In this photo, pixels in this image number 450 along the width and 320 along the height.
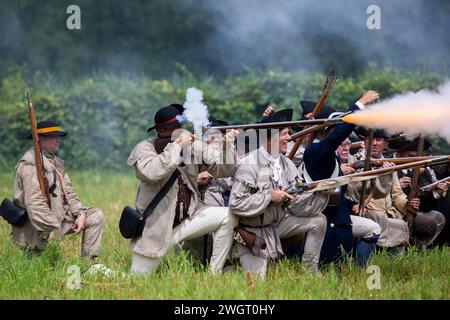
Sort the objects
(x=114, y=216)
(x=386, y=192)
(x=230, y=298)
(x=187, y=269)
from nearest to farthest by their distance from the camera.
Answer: (x=230, y=298), (x=187, y=269), (x=386, y=192), (x=114, y=216)

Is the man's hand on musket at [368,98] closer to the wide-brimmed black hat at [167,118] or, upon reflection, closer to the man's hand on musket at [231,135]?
the man's hand on musket at [231,135]

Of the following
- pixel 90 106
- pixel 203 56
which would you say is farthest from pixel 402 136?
pixel 203 56

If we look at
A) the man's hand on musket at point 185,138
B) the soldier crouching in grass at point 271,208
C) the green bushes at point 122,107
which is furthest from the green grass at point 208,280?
the green bushes at point 122,107

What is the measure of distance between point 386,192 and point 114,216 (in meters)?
3.80

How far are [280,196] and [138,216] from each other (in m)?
1.18

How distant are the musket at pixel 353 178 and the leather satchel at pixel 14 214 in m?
2.44

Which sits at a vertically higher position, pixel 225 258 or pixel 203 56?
pixel 203 56

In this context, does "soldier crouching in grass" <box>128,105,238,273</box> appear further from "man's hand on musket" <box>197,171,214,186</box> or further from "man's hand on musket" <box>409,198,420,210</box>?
"man's hand on musket" <box>409,198,420,210</box>

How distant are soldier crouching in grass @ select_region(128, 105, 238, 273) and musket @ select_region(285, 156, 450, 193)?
24.2 inches

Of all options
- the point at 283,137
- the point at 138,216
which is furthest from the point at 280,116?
the point at 138,216

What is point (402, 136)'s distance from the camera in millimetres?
8703

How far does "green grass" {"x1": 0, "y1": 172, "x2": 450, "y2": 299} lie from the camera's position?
21.3 feet

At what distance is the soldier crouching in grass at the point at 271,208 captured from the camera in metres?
7.19

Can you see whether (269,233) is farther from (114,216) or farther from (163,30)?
(163,30)
